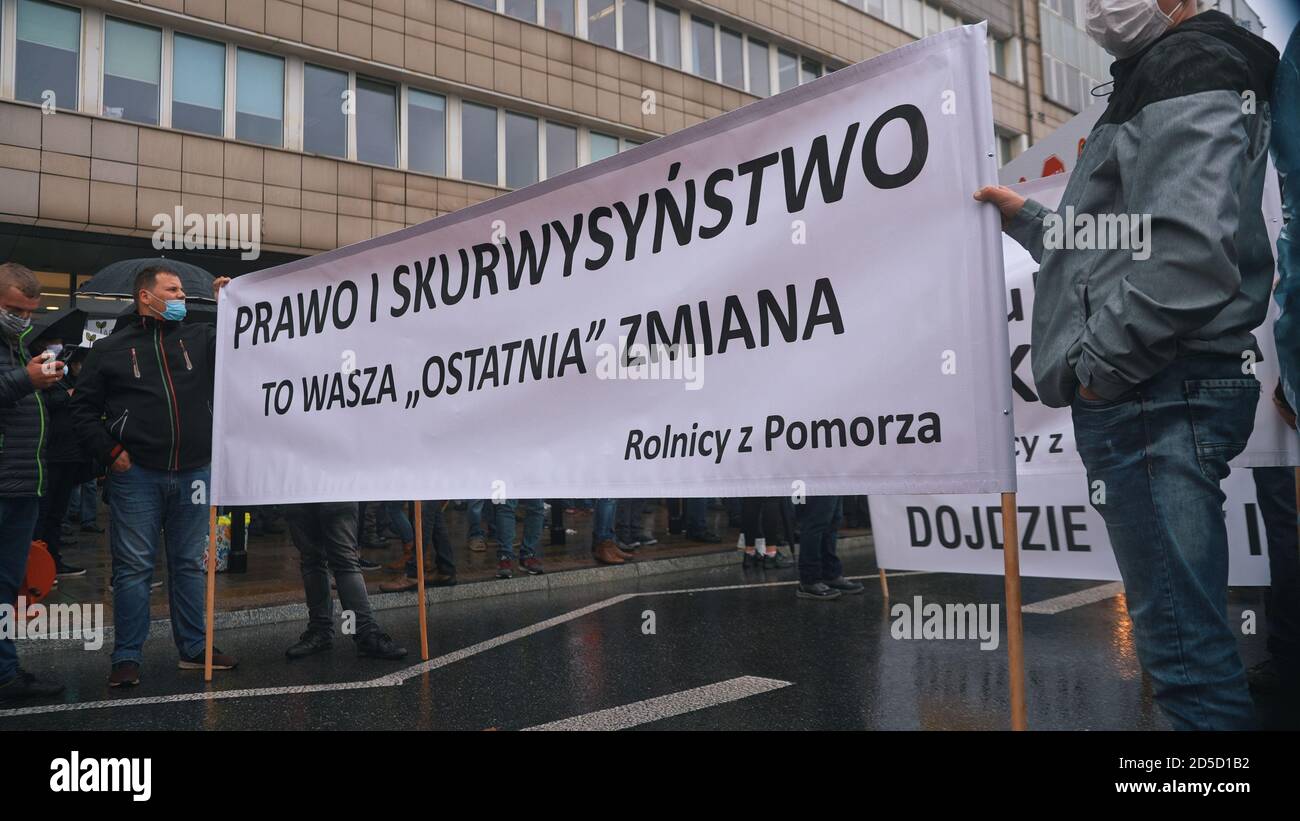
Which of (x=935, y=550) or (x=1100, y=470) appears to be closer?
(x=1100, y=470)

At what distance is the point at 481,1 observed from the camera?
1891 cm

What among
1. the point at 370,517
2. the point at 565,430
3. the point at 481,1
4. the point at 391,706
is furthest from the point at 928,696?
the point at 481,1

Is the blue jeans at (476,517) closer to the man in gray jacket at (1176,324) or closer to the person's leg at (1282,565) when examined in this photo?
the person's leg at (1282,565)

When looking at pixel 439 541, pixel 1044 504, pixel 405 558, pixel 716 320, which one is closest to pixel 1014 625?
pixel 716 320

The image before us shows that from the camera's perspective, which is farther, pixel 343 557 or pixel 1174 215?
pixel 343 557

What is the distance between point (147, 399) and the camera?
4.93 m

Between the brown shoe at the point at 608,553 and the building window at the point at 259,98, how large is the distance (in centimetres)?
1143

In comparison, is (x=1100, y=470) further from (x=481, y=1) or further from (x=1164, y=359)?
(x=481, y=1)

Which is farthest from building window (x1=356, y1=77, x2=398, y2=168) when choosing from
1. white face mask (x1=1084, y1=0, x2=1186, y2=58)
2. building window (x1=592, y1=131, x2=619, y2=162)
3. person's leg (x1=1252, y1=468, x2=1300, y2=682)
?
white face mask (x1=1084, y1=0, x2=1186, y2=58)

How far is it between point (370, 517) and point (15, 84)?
9.79 meters

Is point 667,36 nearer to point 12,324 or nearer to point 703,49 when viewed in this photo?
point 703,49

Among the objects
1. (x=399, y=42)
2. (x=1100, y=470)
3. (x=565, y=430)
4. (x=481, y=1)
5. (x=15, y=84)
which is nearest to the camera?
(x=1100, y=470)

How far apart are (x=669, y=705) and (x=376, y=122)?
640 inches

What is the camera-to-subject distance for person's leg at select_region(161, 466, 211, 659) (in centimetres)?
506
